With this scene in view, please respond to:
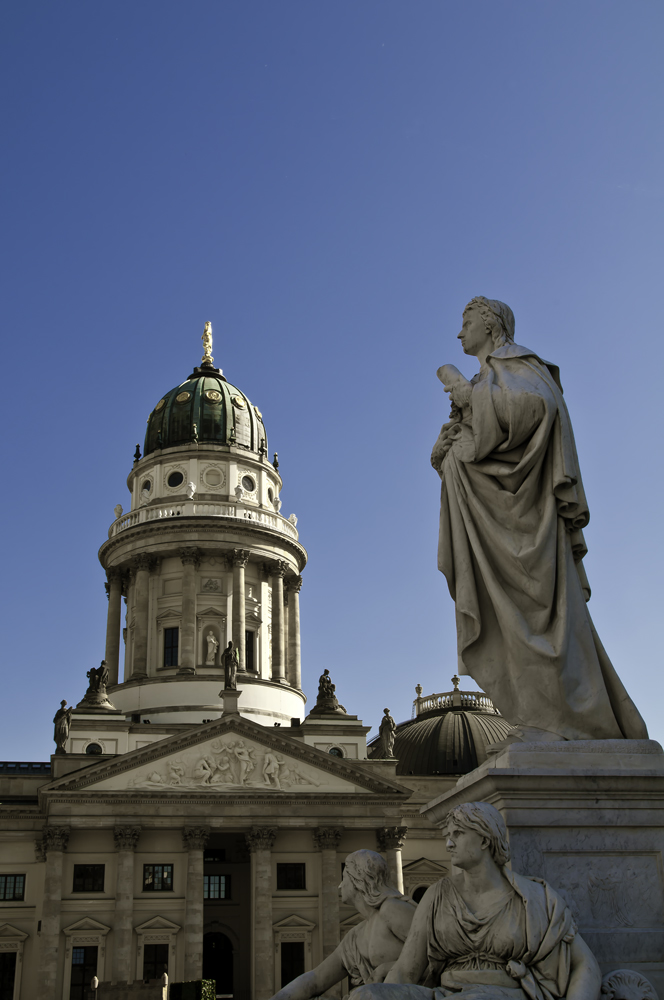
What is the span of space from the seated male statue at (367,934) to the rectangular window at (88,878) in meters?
48.5

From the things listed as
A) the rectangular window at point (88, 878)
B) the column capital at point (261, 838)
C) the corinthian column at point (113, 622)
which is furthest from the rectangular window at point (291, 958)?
the corinthian column at point (113, 622)

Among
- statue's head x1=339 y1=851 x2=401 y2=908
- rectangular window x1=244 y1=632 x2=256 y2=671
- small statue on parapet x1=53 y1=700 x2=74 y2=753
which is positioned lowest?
statue's head x1=339 y1=851 x2=401 y2=908

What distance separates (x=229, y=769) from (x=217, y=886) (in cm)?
674

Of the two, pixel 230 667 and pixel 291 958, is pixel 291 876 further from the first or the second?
pixel 230 667

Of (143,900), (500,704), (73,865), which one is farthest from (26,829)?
(500,704)

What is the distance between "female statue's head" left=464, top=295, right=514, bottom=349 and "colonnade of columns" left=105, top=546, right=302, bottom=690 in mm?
55670

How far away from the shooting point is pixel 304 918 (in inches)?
1965

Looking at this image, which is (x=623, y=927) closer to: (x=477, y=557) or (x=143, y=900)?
(x=477, y=557)

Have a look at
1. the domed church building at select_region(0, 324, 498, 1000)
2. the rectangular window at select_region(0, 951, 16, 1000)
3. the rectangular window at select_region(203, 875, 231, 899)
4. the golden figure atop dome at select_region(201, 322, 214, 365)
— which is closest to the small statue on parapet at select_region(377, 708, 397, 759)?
the domed church building at select_region(0, 324, 498, 1000)

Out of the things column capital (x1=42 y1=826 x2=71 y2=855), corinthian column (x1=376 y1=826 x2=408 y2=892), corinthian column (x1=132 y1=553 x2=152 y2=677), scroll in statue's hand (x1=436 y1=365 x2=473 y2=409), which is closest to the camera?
scroll in statue's hand (x1=436 y1=365 x2=473 y2=409)

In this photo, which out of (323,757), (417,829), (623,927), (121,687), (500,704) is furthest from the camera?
(121,687)

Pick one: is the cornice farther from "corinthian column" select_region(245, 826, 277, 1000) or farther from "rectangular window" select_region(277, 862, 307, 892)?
"rectangular window" select_region(277, 862, 307, 892)

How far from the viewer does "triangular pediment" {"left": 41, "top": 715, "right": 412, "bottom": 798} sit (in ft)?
166

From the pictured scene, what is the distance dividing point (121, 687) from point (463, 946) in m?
59.7
